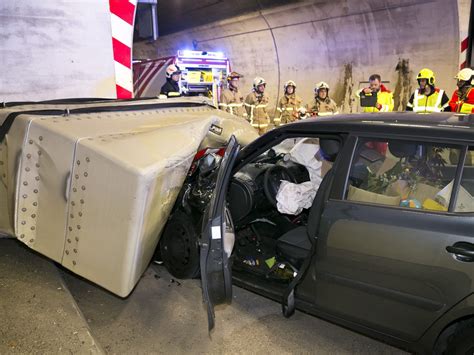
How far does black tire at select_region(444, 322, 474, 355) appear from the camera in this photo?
2.07 meters

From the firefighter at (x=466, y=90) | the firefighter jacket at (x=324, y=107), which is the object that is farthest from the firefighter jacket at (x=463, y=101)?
the firefighter jacket at (x=324, y=107)

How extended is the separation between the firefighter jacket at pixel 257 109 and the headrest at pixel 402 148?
7.12m

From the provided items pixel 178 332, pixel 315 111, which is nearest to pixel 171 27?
pixel 315 111

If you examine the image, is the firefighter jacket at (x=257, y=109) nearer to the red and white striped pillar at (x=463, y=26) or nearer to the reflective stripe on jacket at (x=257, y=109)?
the reflective stripe on jacket at (x=257, y=109)

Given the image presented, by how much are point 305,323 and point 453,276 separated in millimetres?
1226

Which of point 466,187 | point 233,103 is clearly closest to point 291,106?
point 233,103

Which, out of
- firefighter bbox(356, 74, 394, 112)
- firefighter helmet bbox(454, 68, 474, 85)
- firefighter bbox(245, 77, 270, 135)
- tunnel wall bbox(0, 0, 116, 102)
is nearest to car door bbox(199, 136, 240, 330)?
tunnel wall bbox(0, 0, 116, 102)

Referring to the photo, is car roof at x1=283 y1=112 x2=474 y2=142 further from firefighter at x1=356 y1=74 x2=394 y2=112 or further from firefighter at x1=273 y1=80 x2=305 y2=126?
firefighter at x1=273 y1=80 x2=305 y2=126

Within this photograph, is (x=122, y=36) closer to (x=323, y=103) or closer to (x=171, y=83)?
(x=171, y=83)

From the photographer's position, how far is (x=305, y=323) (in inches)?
117

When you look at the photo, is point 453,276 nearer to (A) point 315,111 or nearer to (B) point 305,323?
(B) point 305,323

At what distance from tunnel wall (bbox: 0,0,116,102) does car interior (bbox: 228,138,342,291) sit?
5.31 ft

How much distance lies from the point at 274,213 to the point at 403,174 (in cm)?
126

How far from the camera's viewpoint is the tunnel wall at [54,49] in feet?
11.1
